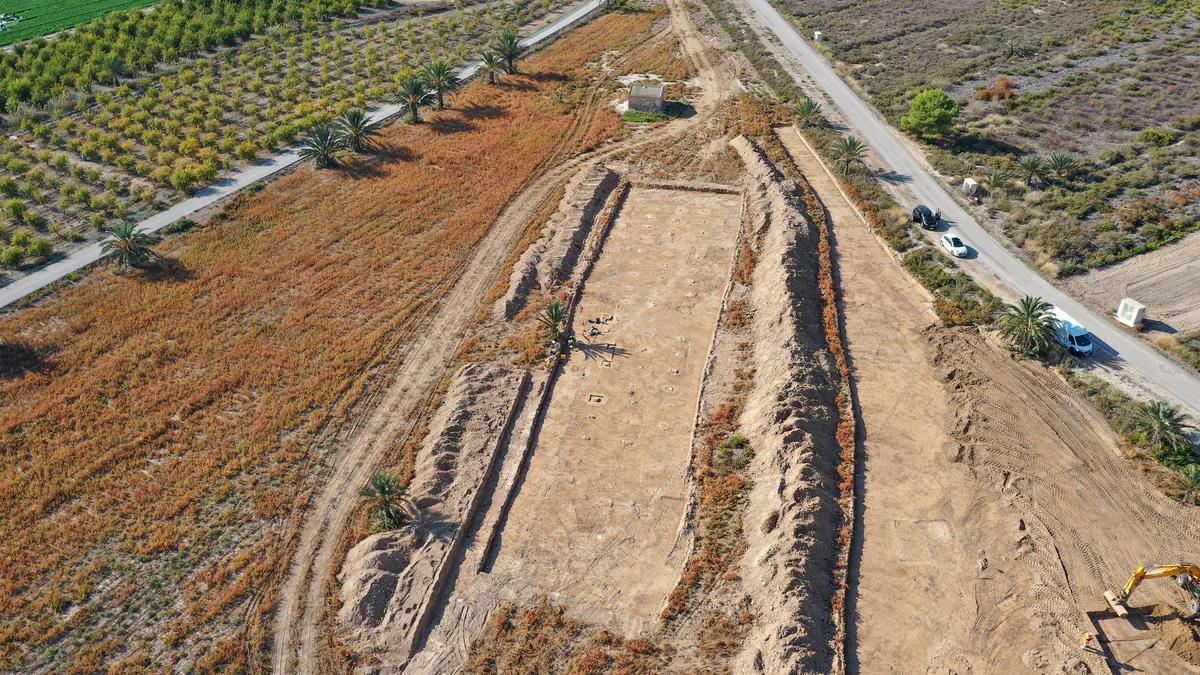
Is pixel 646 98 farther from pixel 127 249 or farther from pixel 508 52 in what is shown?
pixel 127 249

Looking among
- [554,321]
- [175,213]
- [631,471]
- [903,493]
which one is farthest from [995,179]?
[175,213]

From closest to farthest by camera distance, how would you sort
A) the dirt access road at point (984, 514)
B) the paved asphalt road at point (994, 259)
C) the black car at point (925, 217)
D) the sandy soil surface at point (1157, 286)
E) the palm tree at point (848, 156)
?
the dirt access road at point (984, 514) → the paved asphalt road at point (994, 259) → the sandy soil surface at point (1157, 286) → the black car at point (925, 217) → the palm tree at point (848, 156)

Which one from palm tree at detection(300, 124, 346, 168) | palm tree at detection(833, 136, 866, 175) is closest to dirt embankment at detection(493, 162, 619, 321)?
palm tree at detection(833, 136, 866, 175)

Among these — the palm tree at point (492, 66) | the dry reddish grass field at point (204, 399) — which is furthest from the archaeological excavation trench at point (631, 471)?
the palm tree at point (492, 66)

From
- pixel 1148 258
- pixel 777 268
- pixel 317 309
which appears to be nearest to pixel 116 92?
pixel 317 309

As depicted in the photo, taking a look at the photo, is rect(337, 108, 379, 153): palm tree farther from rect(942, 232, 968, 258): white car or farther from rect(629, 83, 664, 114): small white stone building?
rect(942, 232, 968, 258): white car

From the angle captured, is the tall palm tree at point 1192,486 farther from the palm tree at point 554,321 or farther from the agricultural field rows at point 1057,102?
the palm tree at point 554,321
